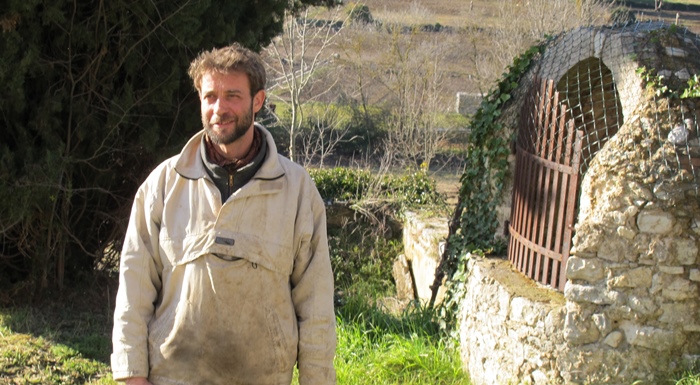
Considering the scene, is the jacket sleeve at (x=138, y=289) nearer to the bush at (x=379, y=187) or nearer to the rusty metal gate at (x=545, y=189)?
the rusty metal gate at (x=545, y=189)

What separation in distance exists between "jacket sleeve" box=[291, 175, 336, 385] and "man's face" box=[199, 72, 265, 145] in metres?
0.39

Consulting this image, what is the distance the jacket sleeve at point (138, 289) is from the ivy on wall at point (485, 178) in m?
3.73

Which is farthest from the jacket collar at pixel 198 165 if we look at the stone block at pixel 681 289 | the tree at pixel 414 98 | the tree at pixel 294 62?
the tree at pixel 414 98

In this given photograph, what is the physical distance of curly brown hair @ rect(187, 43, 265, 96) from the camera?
10.3 feet

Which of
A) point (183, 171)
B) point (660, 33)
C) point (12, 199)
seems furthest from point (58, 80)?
point (660, 33)

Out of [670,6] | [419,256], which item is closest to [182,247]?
[419,256]

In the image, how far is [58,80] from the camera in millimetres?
6859

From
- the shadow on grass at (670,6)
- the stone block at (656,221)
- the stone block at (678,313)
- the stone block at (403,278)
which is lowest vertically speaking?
the stone block at (403,278)

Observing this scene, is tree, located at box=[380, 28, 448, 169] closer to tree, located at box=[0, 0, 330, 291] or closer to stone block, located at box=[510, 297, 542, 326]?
tree, located at box=[0, 0, 330, 291]

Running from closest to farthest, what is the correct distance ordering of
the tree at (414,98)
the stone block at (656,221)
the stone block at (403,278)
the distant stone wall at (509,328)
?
the stone block at (656,221) → the distant stone wall at (509,328) → the stone block at (403,278) → the tree at (414,98)

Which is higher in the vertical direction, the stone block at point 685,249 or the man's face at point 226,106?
the man's face at point 226,106

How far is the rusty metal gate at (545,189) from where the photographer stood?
210 inches

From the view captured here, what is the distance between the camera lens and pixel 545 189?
5.54 meters

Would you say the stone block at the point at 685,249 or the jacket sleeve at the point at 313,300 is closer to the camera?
the jacket sleeve at the point at 313,300
